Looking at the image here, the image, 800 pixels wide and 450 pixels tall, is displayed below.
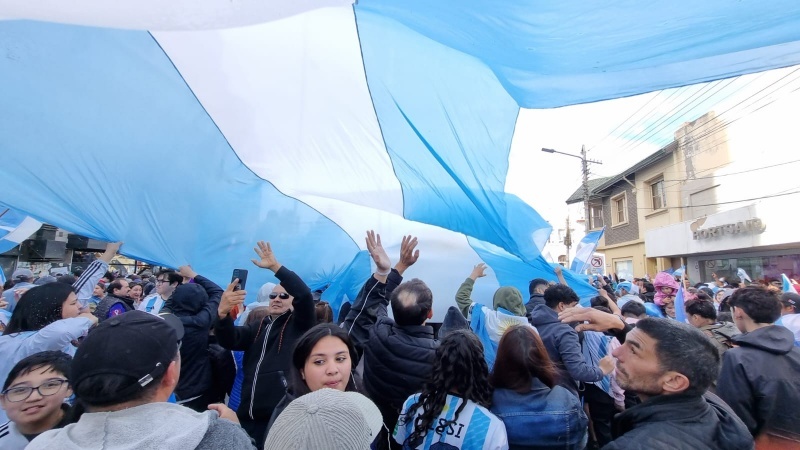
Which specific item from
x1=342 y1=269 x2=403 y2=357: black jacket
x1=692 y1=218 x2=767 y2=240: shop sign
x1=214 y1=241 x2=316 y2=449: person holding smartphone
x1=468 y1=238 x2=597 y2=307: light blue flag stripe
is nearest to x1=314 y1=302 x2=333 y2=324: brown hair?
x1=342 y1=269 x2=403 y2=357: black jacket

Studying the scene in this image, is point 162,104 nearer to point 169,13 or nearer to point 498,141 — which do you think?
point 169,13

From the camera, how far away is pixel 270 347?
2121mm

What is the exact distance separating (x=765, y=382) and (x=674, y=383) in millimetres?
1088

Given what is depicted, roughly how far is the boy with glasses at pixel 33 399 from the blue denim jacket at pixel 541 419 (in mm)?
1674

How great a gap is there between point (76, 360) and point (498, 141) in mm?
2527

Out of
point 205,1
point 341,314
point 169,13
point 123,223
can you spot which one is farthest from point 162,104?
point 341,314

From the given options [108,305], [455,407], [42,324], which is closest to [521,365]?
[455,407]

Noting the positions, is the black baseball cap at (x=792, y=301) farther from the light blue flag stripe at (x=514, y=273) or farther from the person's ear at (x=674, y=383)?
the person's ear at (x=674, y=383)

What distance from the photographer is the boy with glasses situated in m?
1.38

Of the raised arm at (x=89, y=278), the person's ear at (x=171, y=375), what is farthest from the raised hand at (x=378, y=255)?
the raised arm at (x=89, y=278)

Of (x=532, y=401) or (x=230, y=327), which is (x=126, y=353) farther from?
(x=532, y=401)

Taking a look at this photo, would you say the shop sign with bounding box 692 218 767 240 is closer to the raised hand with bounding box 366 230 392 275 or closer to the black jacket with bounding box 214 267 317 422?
the raised hand with bounding box 366 230 392 275

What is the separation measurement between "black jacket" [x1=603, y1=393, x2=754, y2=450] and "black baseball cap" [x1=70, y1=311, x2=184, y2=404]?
1.32 m

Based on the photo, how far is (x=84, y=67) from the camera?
2.35 meters
